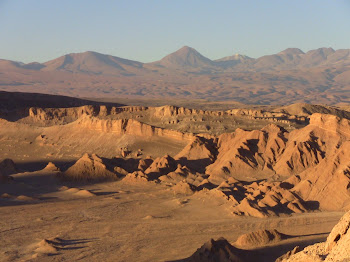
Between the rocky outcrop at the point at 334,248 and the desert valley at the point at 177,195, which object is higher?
the rocky outcrop at the point at 334,248

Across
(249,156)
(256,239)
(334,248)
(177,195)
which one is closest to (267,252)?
(256,239)

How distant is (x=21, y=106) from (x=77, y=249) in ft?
301

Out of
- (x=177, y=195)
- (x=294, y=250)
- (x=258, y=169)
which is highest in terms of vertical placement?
(x=294, y=250)

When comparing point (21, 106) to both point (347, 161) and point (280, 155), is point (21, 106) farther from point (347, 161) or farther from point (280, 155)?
point (347, 161)

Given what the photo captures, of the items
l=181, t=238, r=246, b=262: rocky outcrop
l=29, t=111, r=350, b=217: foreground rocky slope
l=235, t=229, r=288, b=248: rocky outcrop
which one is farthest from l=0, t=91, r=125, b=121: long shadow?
l=181, t=238, r=246, b=262: rocky outcrop

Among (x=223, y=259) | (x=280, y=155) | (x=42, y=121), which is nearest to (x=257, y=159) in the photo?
(x=280, y=155)

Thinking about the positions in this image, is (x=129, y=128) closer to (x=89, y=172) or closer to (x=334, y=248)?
(x=89, y=172)

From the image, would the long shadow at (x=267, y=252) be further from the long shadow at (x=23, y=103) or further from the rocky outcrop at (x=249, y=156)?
the long shadow at (x=23, y=103)

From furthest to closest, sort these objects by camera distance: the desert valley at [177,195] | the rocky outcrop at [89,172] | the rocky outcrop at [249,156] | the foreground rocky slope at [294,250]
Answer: the rocky outcrop at [89,172] < the rocky outcrop at [249,156] < the desert valley at [177,195] < the foreground rocky slope at [294,250]

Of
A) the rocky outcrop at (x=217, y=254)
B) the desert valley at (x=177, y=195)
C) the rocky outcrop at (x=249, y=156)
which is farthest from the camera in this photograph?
the rocky outcrop at (x=249, y=156)

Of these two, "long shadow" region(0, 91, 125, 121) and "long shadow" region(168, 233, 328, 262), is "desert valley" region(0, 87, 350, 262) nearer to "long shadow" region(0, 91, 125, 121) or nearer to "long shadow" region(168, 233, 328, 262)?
"long shadow" region(168, 233, 328, 262)

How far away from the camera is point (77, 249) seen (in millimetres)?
33938

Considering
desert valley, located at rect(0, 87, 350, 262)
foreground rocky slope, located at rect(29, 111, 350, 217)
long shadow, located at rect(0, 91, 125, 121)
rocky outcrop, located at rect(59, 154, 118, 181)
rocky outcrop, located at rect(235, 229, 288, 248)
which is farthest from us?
long shadow, located at rect(0, 91, 125, 121)

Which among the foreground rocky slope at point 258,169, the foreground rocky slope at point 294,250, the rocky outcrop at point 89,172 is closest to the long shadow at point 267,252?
the foreground rocky slope at point 294,250
